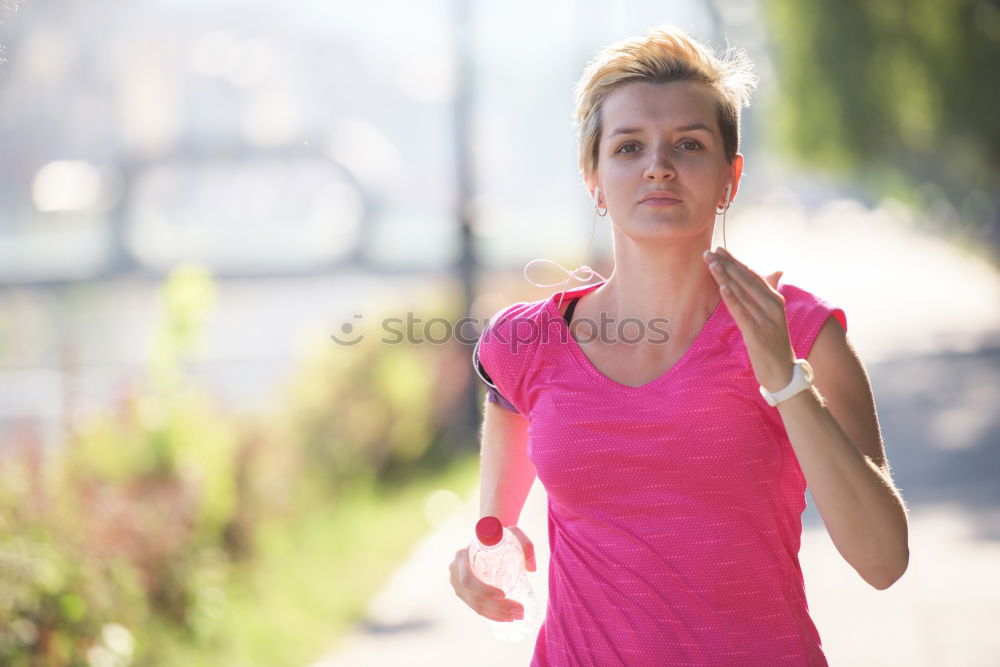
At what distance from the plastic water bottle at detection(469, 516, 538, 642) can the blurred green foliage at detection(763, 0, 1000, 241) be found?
13115mm

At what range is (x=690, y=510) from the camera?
2271mm

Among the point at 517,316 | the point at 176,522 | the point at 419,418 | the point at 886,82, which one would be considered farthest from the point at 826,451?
the point at 886,82

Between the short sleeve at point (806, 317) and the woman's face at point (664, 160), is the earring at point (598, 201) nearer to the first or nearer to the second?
the woman's face at point (664, 160)

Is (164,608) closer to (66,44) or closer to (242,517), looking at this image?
(242,517)

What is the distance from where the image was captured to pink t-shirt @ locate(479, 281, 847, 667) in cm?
225

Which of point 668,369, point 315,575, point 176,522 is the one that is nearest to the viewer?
point 668,369

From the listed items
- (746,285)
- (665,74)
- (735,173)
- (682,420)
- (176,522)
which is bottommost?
(176,522)

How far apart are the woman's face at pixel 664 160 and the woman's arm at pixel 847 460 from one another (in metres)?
0.38

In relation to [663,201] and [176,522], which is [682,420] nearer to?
[663,201]

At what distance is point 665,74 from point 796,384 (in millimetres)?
756

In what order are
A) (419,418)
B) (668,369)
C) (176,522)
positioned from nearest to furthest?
(668,369), (176,522), (419,418)

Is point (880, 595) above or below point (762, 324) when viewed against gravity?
below

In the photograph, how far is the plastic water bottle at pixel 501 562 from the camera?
250 centimetres

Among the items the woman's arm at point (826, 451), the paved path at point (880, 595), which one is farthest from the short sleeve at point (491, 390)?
the paved path at point (880, 595)
